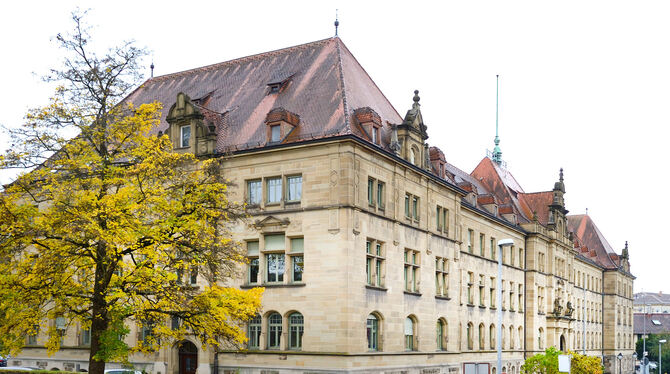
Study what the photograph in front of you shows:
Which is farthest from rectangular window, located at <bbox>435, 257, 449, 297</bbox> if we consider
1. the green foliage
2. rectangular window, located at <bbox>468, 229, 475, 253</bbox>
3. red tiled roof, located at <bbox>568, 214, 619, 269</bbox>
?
red tiled roof, located at <bbox>568, 214, 619, 269</bbox>

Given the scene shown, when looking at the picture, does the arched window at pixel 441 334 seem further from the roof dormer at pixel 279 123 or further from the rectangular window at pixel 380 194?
the roof dormer at pixel 279 123

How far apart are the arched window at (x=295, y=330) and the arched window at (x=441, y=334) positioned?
12202 mm

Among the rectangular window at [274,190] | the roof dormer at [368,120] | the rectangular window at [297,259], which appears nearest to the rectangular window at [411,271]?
the roof dormer at [368,120]

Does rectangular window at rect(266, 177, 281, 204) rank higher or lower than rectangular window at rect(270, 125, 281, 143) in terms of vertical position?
lower

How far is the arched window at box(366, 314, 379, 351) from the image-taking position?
3925cm

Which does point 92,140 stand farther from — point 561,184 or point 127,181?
point 561,184

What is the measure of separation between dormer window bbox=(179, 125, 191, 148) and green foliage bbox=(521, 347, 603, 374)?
23.8m

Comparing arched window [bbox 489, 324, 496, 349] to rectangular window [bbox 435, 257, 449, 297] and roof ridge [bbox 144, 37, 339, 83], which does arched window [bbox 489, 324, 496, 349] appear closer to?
rectangular window [bbox 435, 257, 449, 297]

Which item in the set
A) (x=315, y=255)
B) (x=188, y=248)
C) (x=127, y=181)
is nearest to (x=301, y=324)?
(x=315, y=255)

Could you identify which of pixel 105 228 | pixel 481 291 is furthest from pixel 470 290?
pixel 105 228

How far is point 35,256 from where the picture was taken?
27.8 m

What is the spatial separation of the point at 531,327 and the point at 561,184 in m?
16.2

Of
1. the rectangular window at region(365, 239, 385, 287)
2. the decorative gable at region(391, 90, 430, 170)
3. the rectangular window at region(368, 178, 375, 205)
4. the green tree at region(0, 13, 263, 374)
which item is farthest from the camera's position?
the decorative gable at region(391, 90, 430, 170)

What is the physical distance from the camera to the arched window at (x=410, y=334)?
43134 mm
